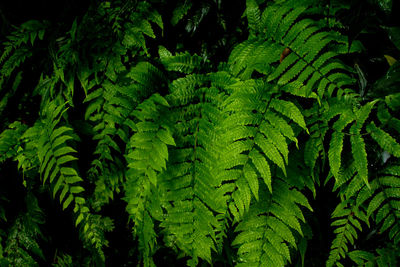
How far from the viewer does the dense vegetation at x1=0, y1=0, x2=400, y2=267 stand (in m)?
1.55

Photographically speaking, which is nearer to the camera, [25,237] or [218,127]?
[218,127]

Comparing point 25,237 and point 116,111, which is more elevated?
point 116,111

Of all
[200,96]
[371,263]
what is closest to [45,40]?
[200,96]

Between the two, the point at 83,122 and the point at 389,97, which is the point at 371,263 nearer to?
the point at 389,97

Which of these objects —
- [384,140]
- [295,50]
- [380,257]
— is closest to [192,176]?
[295,50]

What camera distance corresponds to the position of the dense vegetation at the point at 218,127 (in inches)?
61.1

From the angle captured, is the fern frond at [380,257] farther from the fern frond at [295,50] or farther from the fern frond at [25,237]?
the fern frond at [25,237]

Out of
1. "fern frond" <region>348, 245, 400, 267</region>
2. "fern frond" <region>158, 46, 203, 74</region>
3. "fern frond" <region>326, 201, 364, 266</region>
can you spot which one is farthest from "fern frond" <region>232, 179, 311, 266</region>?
"fern frond" <region>158, 46, 203, 74</region>

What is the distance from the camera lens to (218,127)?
5.48 ft

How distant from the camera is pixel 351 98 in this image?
159 cm

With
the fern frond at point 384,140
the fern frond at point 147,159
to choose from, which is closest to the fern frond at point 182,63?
the fern frond at point 147,159

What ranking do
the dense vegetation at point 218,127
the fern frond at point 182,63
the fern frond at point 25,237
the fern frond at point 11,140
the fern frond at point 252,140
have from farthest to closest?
1. the fern frond at point 25,237
2. the fern frond at point 11,140
3. the fern frond at point 182,63
4. the dense vegetation at point 218,127
5. the fern frond at point 252,140

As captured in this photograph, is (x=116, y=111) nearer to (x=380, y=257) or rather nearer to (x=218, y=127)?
(x=218, y=127)

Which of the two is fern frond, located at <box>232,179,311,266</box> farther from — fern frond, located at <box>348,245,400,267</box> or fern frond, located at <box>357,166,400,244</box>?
fern frond, located at <box>348,245,400,267</box>
